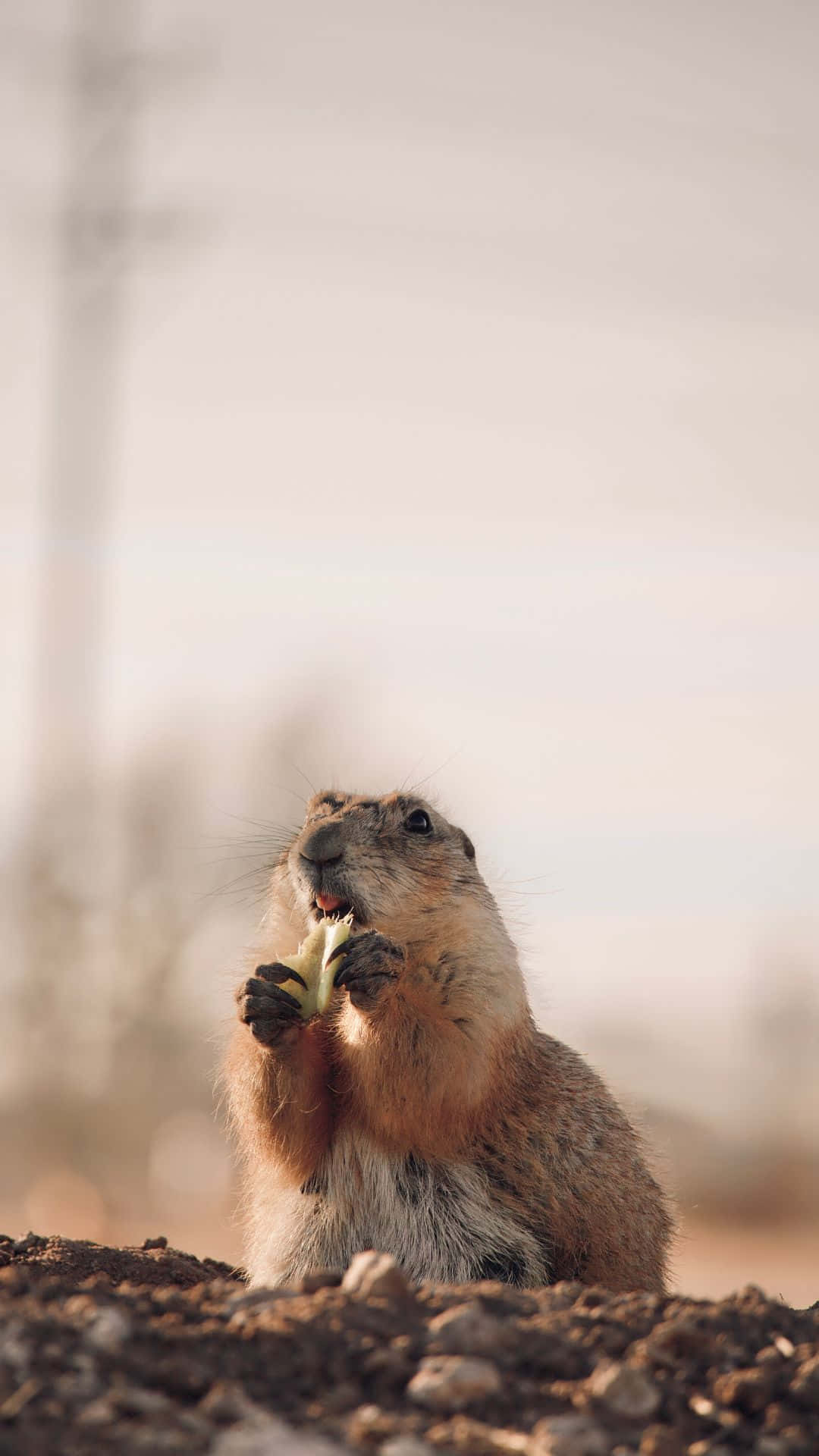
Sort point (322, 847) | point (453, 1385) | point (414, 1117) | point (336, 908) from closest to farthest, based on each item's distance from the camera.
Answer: point (453, 1385) < point (414, 1117) < point (322, 847) < point (336, 908)

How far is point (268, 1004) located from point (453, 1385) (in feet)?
7.46

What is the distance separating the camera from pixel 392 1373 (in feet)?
8.84

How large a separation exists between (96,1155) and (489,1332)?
12.2 m

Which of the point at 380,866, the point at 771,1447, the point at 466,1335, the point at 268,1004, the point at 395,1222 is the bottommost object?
the point at 771,1447

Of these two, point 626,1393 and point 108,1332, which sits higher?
point 108,1332

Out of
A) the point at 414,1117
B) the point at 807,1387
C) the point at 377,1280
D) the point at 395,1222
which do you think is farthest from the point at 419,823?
the point at 807,1387

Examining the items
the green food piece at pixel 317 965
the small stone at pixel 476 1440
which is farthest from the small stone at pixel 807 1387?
the green food piece at pixel 317 965

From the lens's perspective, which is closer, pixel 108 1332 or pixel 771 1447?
pixel 771 1447

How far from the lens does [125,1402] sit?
98.7 inches

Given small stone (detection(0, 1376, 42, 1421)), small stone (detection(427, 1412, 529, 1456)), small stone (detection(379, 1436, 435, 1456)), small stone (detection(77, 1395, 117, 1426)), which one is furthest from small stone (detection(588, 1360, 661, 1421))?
small stone (detection(0, 1376, 42, 1421))

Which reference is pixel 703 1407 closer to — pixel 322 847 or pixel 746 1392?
pixel 746 1392

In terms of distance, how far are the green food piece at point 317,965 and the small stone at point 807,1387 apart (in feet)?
6.89

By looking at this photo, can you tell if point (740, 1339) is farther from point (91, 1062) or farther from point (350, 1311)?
point (91, 1062)

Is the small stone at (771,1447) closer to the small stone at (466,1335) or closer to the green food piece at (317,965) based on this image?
the small stone at (466,1335)
